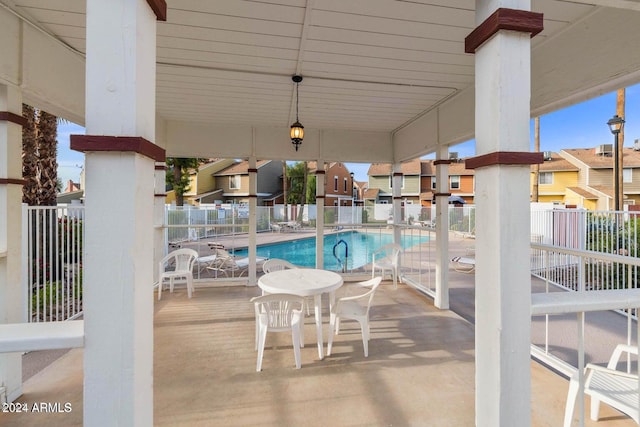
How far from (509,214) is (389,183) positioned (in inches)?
959

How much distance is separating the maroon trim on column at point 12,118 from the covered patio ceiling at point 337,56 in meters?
0.24

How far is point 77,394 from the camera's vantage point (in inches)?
87.5

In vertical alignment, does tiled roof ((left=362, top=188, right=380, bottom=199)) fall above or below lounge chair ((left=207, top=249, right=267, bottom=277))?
above

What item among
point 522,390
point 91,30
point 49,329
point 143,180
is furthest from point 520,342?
point 91,30

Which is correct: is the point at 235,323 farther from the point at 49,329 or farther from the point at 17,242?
the point at 49,329

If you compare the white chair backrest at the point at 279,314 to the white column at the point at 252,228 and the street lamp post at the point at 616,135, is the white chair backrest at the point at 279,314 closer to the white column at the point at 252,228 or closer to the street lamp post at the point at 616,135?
the white column at the point at 252,228

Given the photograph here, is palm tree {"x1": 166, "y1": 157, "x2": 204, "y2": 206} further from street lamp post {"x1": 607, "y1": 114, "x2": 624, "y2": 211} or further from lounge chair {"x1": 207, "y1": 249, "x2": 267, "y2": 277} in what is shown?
street lamp post {"x1": 607, "y1": 114, "x2": 624, "y2": 211}

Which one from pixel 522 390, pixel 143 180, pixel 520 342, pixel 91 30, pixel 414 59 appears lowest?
pixel 522 390

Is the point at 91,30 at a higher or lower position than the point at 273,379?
higher

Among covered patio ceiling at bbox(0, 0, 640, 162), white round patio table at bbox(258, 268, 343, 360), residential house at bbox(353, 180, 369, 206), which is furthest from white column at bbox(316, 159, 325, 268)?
residential house at bbox(353, 180, 369, 206)

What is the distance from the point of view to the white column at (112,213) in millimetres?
914

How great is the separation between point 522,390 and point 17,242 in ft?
10.6

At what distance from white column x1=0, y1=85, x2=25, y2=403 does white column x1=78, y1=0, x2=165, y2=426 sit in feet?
6.06

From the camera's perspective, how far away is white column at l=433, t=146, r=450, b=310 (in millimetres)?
4172
